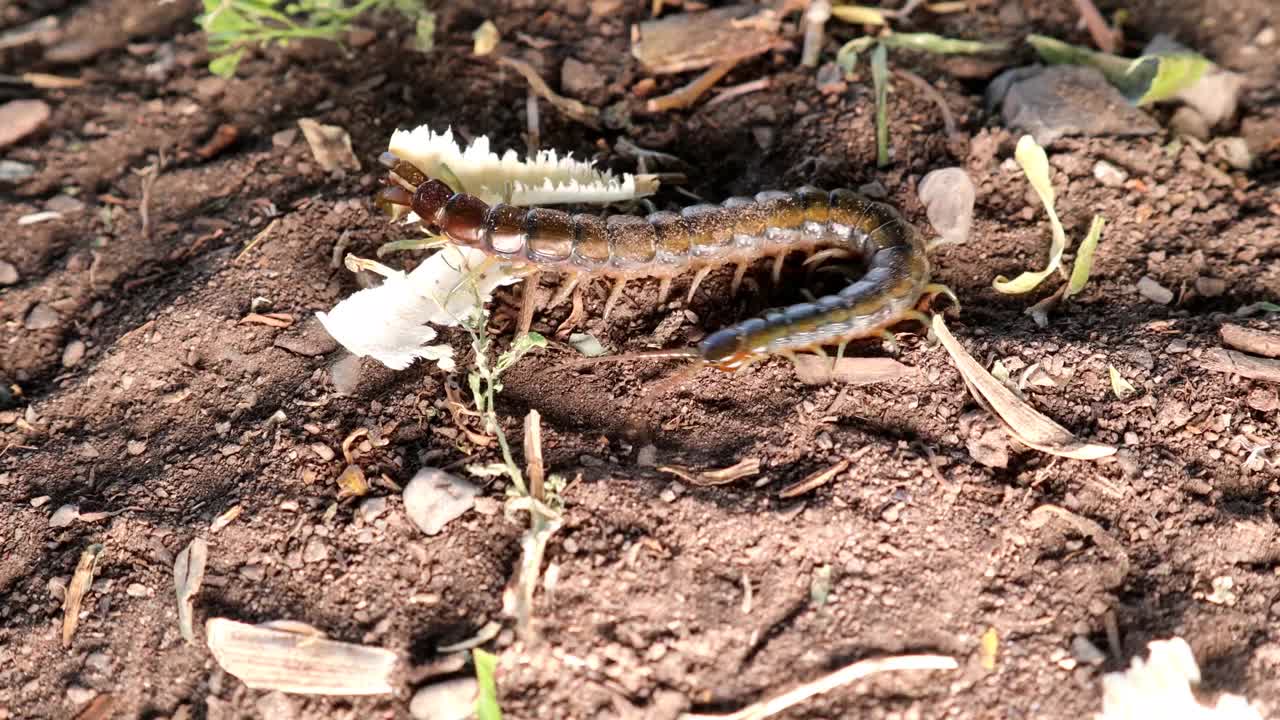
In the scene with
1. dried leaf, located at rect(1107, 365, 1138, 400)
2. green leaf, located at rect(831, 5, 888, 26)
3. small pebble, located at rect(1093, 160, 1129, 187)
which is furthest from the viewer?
green leaf, located at rect(831, 5, 888, 26)

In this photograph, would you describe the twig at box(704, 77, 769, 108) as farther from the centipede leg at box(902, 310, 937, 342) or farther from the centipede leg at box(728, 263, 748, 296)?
the centipede leg at box(902, 310, 937, 342)

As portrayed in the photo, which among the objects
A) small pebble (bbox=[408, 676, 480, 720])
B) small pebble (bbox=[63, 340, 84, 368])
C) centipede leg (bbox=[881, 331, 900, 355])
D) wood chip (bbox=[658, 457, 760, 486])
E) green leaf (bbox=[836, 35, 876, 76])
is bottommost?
small pebble (bbox=[408, 676, 480, 720])

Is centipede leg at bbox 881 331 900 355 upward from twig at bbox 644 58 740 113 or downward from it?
downward

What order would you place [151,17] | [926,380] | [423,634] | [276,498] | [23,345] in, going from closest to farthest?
[423,634] < [276,498] < [926,380] < [23,345] < [151,17]

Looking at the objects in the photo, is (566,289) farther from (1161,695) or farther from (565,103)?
(1161,695)

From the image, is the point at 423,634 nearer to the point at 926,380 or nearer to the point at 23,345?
the point at 926,380

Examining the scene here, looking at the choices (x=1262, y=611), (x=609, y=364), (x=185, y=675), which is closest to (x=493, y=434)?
(x=609, y=364)

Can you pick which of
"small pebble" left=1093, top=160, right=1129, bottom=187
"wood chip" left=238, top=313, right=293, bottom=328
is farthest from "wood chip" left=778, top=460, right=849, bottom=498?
"wood chip" left=238, top=313, right=293, bottom=328

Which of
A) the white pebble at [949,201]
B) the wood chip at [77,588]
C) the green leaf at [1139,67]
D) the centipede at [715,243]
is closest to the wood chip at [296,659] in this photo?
the wood chip at [77,588]
